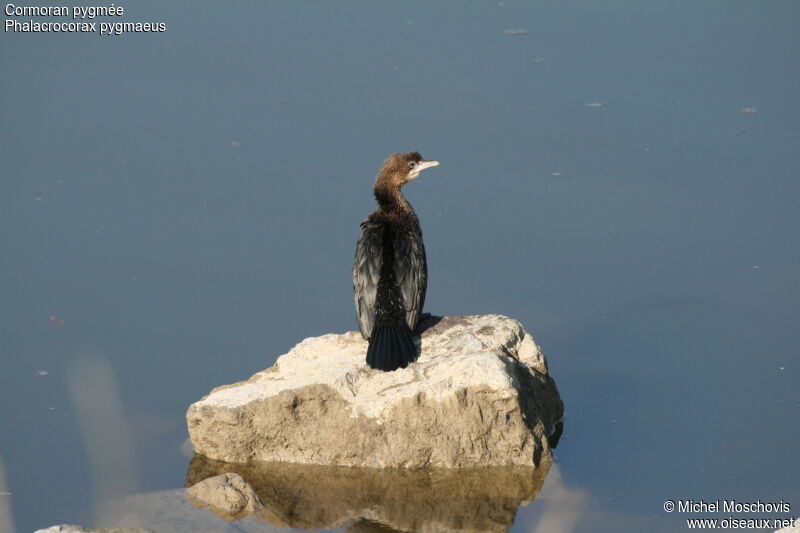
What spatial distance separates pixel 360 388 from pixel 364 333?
1.84 ft

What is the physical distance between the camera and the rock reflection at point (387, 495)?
22.8 ft

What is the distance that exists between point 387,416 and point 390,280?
38.8 inches

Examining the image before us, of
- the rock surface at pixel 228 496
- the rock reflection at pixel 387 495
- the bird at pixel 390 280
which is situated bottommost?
the rock reflection at pixel 387 495

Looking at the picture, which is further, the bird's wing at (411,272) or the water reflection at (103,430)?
the bird's wing at (411,272)

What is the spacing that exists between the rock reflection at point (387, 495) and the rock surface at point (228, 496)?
9 centimetres

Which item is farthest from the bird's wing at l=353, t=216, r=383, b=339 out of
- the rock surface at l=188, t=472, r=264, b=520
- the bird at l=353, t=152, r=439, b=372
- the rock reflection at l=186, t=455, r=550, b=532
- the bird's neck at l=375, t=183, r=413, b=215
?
the rock surface at l=188, t=472, r=264, b=520

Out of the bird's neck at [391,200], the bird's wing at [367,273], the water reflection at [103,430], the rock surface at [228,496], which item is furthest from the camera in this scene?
the bird's neck at [391,200]

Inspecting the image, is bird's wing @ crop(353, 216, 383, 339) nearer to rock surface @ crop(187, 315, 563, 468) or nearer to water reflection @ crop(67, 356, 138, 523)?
rock surface @ crop(187, 315, 563, 468)

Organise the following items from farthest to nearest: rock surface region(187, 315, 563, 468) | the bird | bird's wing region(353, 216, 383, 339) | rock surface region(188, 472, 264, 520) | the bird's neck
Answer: the bird's neck
bird's wing region(353, 216, 383, 339)
the bird
rock surface region(187, 315, 563, 468)
rock surface region(188, 472, 264, 520)

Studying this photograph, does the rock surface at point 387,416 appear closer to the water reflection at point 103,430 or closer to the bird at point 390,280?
the bird at point 390,280

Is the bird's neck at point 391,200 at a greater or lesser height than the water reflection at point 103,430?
greater

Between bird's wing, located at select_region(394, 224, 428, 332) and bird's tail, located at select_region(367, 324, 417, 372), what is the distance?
168mm

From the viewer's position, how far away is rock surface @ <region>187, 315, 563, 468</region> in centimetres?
729

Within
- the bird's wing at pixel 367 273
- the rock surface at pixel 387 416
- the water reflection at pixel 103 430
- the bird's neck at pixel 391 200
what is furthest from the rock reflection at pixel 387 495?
the bird's neck at pixel 391 200
